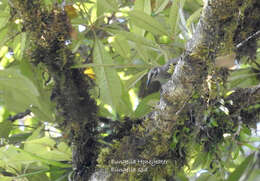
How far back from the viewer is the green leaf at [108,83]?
121cm

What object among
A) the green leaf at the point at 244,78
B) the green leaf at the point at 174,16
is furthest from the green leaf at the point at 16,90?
the green leaf at the point at 244,78

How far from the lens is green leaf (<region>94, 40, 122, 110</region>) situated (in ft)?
3.96

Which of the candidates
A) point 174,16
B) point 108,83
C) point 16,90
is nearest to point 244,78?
point 174,16

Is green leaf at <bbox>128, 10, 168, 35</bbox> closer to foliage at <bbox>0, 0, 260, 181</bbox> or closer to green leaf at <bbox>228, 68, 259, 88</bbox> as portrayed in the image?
foliage at <bbox>0, 0, 260, 181</bbox>

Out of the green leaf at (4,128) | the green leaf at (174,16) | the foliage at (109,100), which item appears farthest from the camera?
the green leaf at (4,128)

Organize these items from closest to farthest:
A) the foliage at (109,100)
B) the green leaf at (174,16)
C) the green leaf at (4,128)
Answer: the foliage at (109,100), the green leaf at (174,16), the green leaf at (4,128)

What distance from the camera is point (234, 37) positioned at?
3.47ft

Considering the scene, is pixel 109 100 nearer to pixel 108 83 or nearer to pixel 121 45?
pixel 108 83

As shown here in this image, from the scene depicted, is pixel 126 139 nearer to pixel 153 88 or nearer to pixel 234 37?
pixel 234 37

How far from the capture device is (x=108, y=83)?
123cm

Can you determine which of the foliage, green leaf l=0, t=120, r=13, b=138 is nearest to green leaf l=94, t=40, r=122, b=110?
the foliage

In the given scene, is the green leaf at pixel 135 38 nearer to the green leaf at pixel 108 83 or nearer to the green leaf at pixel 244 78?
the green leaf at pixel 108 83

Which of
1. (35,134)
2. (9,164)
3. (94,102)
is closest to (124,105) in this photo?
(94,102)

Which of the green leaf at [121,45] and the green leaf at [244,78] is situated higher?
the green leaf at [121,45]
